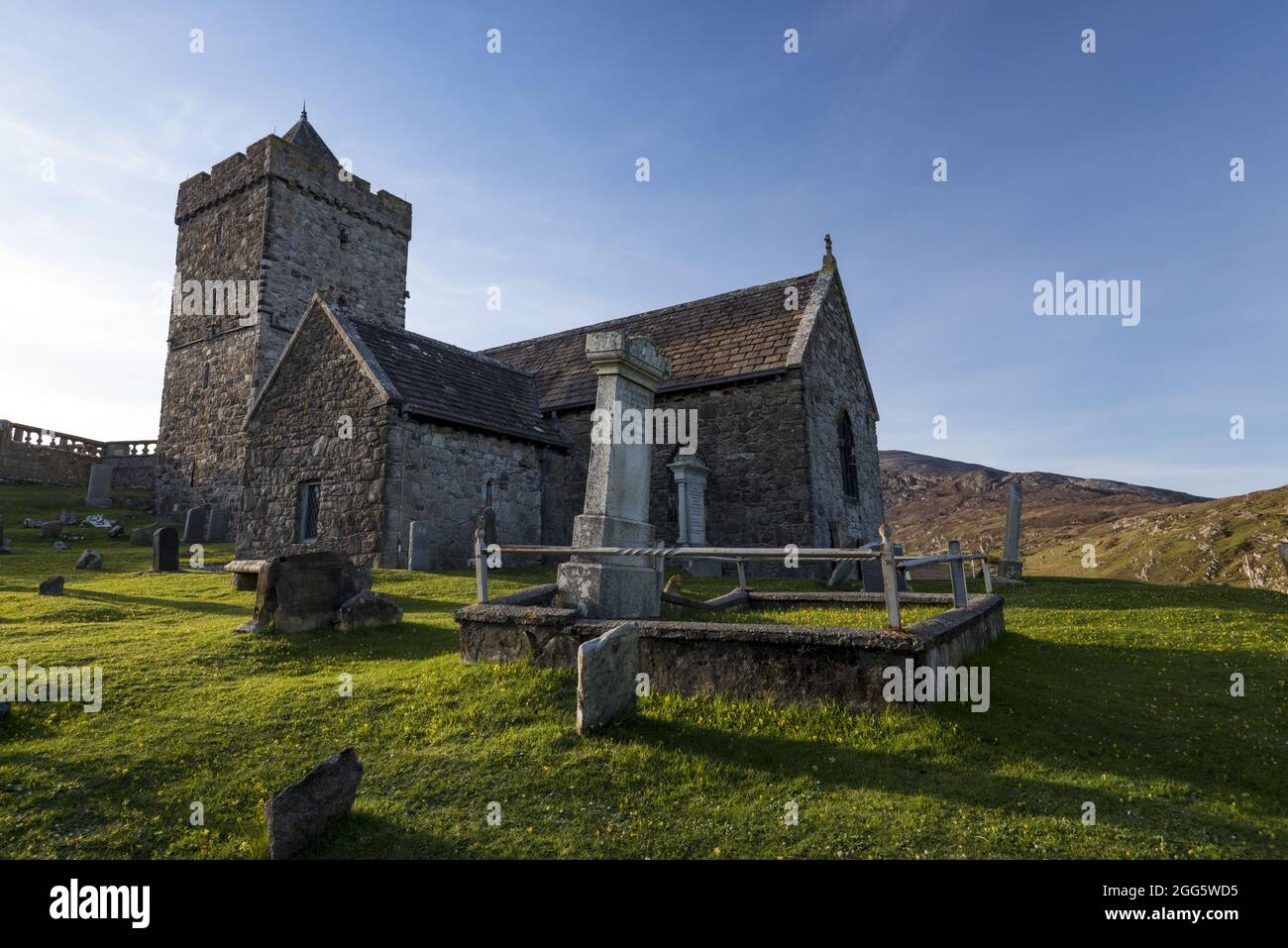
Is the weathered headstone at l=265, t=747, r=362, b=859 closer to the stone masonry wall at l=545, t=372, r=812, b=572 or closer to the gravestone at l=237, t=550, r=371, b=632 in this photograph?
the gravestone at l=237, t=550, r=371, b=632

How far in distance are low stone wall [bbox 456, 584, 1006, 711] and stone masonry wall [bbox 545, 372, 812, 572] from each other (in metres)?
9.32

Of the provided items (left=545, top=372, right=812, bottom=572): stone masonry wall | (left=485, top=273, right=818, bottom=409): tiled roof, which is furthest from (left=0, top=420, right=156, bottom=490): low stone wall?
(left=545, top=372, right=812, bottom=572): stone masonry wall

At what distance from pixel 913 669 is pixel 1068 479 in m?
53.1

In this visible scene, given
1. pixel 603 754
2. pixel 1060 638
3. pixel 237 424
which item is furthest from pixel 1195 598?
pixel 237 424

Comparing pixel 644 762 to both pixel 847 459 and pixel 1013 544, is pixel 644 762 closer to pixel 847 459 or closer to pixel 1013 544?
pixel 1013 544

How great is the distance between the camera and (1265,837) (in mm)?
3646

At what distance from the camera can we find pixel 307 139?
30.7 metres

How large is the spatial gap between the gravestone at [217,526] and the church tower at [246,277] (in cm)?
56

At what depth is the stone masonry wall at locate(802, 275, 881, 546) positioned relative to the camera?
17.2m

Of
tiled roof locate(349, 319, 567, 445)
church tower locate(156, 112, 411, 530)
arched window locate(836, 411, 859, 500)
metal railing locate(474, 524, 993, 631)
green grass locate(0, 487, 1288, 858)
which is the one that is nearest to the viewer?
green grass locate(0, 487, 1288, 858)

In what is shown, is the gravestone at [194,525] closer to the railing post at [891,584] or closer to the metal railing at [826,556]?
the metal railing at [826,556]

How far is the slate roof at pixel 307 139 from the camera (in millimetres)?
30234

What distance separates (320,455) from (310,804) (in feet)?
48.6
